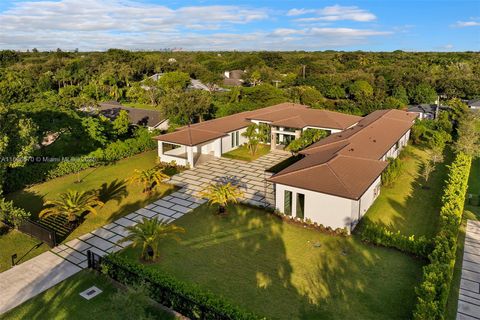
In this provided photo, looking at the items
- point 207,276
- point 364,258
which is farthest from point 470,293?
point 207,276

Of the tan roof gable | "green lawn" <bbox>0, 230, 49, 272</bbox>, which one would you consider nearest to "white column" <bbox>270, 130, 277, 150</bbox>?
the tan roof gable

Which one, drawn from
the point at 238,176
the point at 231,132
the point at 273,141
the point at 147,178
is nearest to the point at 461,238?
the point at 238,176

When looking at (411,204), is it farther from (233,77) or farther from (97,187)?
(233,77)

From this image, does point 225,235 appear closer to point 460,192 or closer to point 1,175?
point 1,175

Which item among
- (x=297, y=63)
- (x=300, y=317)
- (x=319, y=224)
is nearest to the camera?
(x=300, y=317)

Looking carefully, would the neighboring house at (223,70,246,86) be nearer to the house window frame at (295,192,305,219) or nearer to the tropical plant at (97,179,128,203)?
the tropical plant at (97,179,128,203)

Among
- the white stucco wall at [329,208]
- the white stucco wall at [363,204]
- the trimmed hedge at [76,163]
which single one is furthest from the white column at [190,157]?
the white stucco wall at [363,204]
